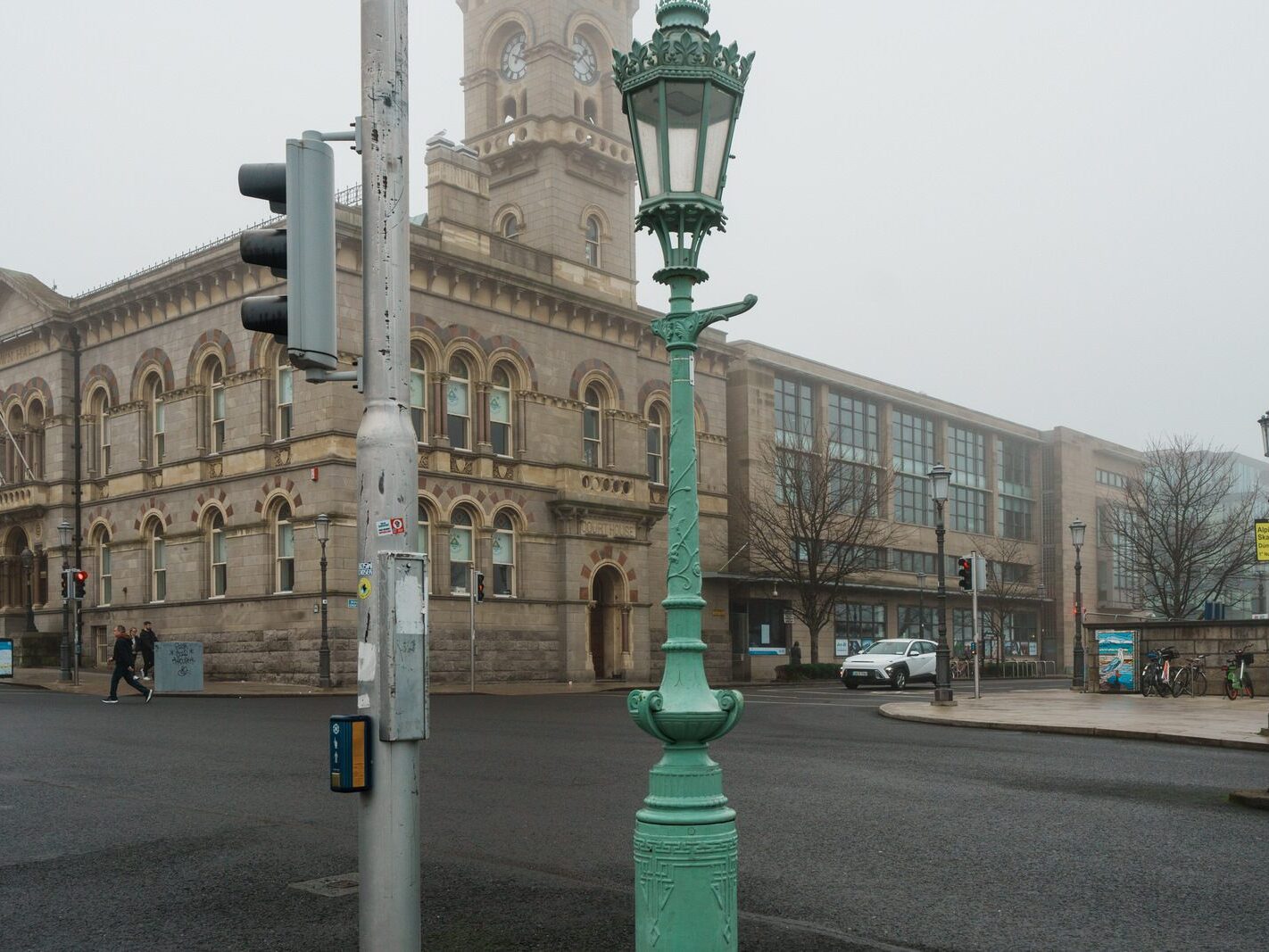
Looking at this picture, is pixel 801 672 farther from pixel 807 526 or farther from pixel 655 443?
pixel 655 443

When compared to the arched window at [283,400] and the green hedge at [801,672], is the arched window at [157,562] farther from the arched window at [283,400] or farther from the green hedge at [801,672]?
the green hedge at [801,672]

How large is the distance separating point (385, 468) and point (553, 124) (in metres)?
40.1

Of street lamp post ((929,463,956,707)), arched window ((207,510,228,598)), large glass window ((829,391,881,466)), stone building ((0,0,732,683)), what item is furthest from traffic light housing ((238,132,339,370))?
large glass window ((829,391,881,466))

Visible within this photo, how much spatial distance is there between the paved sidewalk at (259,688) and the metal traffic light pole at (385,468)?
25531mm

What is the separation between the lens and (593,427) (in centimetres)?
4247

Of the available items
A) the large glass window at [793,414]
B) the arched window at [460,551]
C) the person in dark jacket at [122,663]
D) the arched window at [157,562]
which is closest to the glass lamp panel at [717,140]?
the person in dark jacket at [122,663]

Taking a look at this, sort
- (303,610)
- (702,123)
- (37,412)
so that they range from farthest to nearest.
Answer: (37,412), (303,610), (702,123)

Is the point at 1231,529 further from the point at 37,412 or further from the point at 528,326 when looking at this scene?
the point at 37,412

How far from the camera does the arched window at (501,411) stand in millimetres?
38844

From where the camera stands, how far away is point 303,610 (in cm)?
3400

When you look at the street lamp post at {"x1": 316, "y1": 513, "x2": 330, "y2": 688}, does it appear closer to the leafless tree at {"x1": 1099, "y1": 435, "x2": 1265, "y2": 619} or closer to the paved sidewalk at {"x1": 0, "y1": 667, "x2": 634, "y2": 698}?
the paved sidewalk at {"x1": 0, "y1": 667, "x2": 634, "y2": 698}

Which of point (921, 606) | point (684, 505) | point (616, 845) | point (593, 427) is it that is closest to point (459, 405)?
point (593, 427)

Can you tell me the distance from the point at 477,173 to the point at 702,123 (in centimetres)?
3690

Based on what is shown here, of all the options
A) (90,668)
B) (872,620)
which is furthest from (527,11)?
(872,620)
